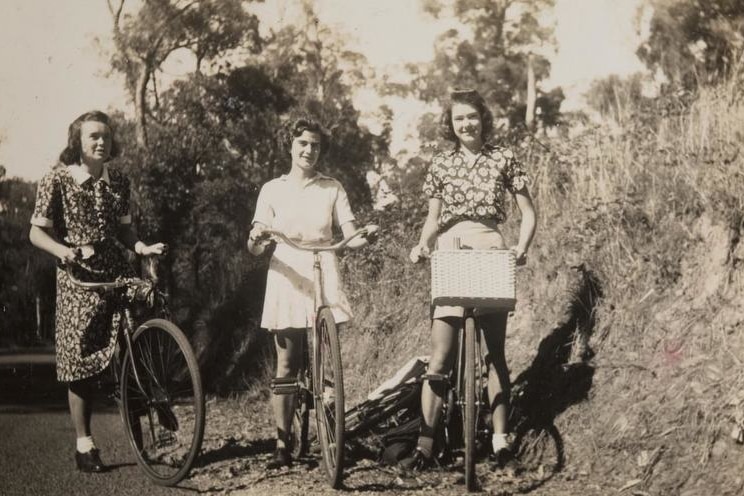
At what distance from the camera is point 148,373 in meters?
4.16

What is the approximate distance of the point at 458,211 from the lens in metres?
4.10

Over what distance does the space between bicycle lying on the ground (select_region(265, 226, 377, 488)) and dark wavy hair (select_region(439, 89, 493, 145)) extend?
0.78 metres

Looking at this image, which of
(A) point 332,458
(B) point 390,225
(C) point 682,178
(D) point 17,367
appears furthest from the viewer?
(B) point 390,225

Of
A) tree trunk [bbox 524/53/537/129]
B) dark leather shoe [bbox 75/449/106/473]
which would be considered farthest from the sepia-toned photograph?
tree trunk [bbox 524/53/537/129]

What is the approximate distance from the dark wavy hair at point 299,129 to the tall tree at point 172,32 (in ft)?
6.99

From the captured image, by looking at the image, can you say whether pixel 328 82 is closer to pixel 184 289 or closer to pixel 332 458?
pixel 184 289

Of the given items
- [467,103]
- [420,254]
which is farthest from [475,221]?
[467,103]

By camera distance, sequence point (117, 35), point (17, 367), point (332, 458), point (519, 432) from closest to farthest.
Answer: point (332, 458) → point (519, 432) → point (117, 35) → point (17, 367)

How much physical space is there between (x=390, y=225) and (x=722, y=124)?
354cm

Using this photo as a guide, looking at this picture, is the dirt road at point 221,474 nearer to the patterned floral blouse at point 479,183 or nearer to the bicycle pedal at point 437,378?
the bicycle pedal at point 437,378

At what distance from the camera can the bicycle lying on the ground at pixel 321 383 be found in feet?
12.2

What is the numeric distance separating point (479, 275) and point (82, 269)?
2242mm

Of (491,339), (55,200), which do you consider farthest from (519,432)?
(55,200)

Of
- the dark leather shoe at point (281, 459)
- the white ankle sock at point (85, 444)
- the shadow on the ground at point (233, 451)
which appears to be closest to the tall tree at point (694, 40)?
the dark leather shoe at point (281, 459)
